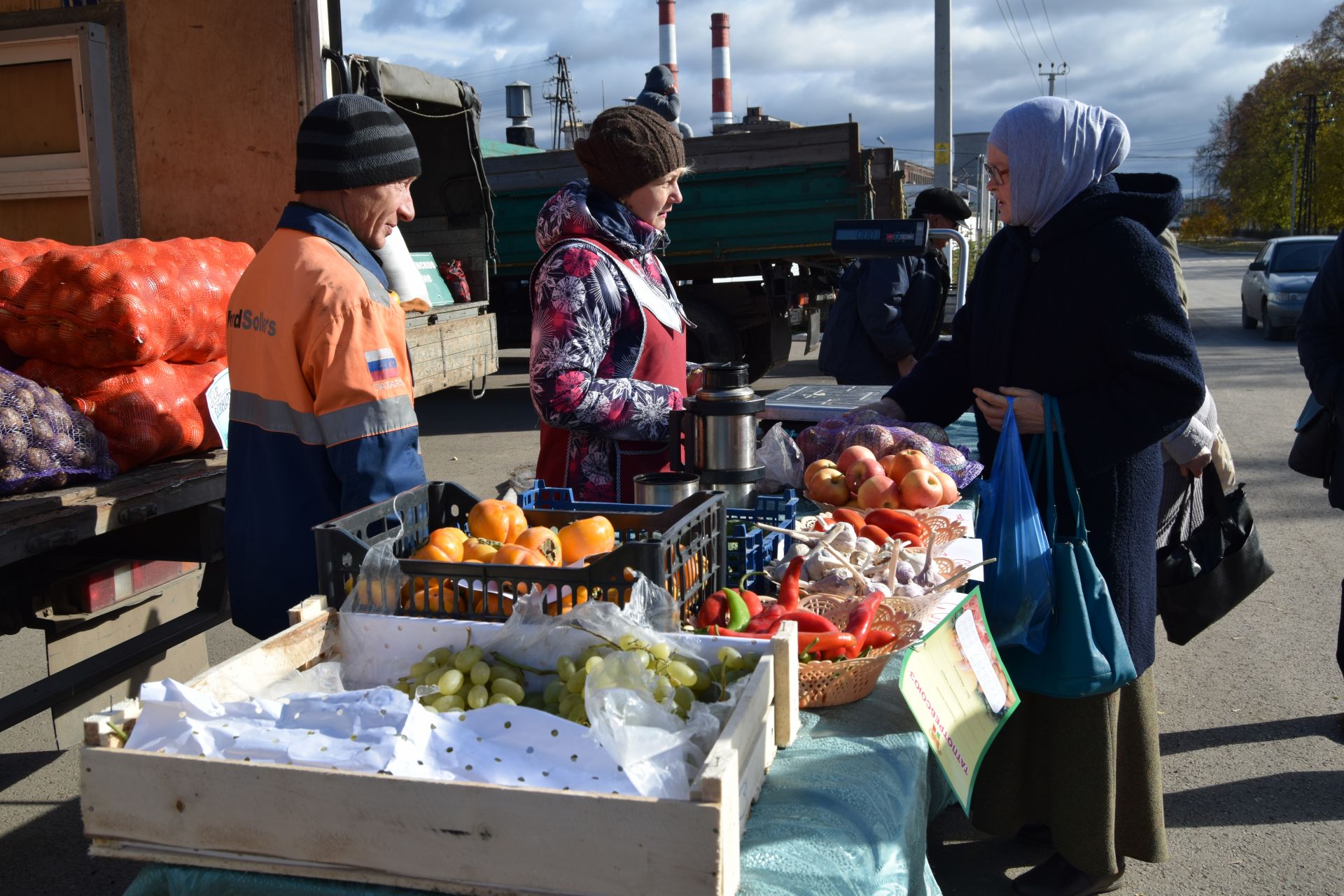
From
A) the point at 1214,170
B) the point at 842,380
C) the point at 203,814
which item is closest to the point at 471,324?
the point at 842,380

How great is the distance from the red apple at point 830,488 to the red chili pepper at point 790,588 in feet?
3.09

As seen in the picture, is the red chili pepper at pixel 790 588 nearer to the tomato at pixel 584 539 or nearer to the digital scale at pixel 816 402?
the tomato at pixel 584 539

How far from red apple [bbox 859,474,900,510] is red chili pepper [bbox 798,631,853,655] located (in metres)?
1.05

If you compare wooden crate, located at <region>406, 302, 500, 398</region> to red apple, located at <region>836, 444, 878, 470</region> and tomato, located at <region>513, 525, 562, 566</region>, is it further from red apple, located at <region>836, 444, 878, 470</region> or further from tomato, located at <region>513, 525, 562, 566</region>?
tomato, located at <region>513, 525, 562, 566</region>

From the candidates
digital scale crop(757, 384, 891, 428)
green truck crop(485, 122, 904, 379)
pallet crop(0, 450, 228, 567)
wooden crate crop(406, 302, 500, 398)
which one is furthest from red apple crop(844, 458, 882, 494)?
green truck crop(485, 122, 904, 379)

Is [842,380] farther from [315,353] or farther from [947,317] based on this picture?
[947,317]

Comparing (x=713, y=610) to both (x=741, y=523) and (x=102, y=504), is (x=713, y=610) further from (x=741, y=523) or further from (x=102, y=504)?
(x=102, y=504)

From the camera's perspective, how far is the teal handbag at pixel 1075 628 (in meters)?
2.48

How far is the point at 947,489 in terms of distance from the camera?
303 cm

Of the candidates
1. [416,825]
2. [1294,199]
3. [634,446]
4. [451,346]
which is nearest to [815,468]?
[634,446]

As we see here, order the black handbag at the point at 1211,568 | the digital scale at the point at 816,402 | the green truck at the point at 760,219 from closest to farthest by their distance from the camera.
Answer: the black handbag at the point at 1211,568, the digital scale at the point at 816,402, the green truck at the point at 760,219

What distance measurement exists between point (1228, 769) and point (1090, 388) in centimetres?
207

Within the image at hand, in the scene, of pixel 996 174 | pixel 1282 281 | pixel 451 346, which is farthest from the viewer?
pixel 1282 281

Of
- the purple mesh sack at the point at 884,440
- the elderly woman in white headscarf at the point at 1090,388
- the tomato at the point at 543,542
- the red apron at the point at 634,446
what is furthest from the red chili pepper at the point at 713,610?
the purple mesh sack at the point at 884,440
